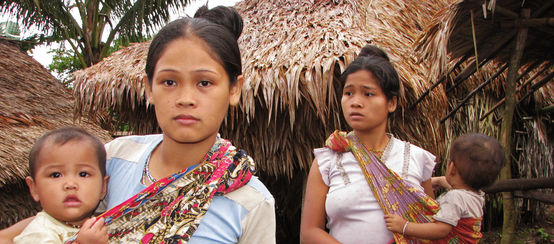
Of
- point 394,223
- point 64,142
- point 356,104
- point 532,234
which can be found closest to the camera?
point 64,142

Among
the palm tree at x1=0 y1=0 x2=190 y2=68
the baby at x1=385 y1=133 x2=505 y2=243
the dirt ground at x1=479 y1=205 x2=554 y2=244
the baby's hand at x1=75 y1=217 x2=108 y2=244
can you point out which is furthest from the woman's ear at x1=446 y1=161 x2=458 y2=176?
the palm tree at x1=0 y1=0 x2=190 y2=68

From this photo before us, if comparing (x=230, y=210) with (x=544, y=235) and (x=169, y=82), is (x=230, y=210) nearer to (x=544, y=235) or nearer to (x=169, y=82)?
(x=169, y=82)

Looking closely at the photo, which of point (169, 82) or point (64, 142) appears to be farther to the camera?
point (64, 142)

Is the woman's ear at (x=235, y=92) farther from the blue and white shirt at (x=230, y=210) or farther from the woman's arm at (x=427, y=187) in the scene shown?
the woman's arm at (x=427, y=187)

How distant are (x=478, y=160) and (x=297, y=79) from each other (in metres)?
1.46

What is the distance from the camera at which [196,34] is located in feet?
3.16

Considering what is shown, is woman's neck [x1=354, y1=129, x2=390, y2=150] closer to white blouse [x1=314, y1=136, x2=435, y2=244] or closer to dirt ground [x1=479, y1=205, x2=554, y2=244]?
white blouse [x1=314, y1=136, x2=435, y2=244]

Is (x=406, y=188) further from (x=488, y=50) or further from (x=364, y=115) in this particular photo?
(x=488, y=50)

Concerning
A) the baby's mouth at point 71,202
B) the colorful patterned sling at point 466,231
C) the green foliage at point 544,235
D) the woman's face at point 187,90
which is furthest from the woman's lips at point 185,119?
the green foliage at point 544,235

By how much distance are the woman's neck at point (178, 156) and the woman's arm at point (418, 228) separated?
34.4 inches

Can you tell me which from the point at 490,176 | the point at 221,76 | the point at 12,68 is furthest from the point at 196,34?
the point at 12,68

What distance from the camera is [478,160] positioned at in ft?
5.93

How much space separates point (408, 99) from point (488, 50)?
73 cm

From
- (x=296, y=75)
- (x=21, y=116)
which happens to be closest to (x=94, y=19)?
(x=21, y=116)
